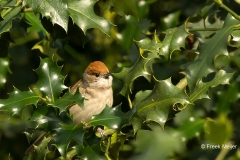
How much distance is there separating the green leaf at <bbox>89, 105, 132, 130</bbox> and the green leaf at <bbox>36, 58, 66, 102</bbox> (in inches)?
14.0

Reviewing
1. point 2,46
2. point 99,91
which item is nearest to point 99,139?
point 2,46

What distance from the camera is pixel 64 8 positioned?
3836 millimetres

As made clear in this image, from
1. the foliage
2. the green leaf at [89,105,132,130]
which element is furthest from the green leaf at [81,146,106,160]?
the green leaf at [89,105,132,130]

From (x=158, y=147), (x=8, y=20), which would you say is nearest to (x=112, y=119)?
(x=8, y=20)

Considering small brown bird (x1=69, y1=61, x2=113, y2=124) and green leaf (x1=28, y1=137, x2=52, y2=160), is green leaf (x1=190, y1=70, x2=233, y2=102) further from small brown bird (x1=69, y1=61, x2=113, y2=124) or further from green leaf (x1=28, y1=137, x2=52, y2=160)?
small brown bird (x1=69, y1=61, x2=113, y2=124)

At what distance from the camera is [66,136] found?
3.71 meters

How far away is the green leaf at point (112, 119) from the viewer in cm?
382

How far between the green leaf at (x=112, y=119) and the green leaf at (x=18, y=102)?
17.6 inches

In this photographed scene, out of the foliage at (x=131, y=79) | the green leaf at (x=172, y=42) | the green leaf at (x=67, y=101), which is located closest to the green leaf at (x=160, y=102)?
the foliage at (x=131, y=79)

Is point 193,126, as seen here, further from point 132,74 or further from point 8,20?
point 8,20

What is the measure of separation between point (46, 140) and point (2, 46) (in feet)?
3.61

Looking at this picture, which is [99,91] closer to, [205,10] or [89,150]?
[205,10]

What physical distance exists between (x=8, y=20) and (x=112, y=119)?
3.83ft

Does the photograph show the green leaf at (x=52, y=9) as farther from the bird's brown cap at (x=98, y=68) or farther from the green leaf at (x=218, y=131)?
the bird's brown cap at (x=98, y=68)
